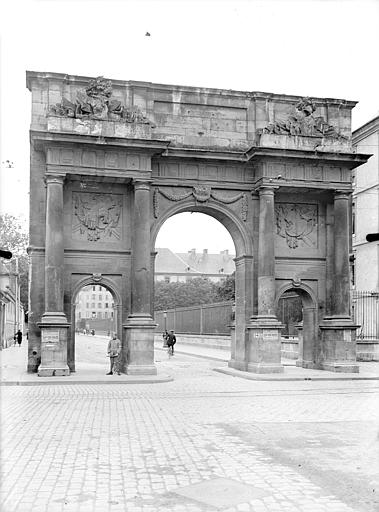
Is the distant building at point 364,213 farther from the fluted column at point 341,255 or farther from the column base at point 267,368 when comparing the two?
A: the column base at point 267,368

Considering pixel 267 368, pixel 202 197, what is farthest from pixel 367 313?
pixel 202 197

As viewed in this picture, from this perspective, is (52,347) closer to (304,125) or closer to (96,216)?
(96,216)

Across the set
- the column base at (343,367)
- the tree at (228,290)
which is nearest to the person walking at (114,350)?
the column base at (343,367)

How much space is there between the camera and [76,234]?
25.9m

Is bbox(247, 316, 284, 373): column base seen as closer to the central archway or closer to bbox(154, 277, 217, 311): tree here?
the central archway

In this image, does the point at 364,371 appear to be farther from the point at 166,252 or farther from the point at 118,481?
the point at 166,252

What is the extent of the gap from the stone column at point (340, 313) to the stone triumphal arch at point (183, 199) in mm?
54

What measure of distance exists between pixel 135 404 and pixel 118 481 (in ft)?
26.5

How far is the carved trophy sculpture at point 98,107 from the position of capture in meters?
24.9

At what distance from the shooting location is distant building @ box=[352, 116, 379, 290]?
40531 mm

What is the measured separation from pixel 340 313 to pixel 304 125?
7.33m

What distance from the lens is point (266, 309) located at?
25.9 meters

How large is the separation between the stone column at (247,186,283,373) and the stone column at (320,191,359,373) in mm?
2424

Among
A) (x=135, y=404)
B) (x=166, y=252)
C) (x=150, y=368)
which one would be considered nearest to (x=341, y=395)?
(x=135, y=404)
